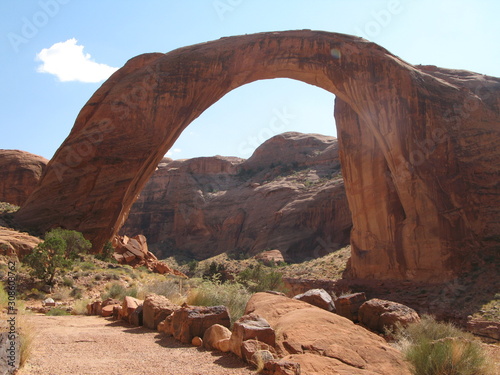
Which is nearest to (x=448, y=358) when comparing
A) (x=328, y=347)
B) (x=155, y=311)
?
(x=328, y=347)

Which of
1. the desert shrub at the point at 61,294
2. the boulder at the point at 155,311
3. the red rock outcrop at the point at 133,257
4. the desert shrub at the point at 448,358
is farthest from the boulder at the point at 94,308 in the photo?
the red rock outcrop at the point at 133,257

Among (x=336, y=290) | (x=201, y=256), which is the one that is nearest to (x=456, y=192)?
(x=336, y=290)

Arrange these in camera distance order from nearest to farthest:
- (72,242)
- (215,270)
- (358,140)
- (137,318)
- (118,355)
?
(118,355)
(137,318)
(72,242)
(358,140)
(215,270)

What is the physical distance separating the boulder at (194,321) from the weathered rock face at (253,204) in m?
31.8

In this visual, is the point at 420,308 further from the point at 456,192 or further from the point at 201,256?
the point at 201,256

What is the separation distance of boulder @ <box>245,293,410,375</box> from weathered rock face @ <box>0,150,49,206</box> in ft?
107

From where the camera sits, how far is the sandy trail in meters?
4.54

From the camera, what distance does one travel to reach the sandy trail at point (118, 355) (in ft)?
14.9

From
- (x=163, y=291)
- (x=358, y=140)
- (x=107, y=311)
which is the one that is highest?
(x=358, y=140)

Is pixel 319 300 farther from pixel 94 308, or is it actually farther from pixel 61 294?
pixel 61 294

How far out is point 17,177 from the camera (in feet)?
113

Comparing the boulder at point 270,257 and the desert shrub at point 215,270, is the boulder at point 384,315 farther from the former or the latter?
the boulder at point 270,257

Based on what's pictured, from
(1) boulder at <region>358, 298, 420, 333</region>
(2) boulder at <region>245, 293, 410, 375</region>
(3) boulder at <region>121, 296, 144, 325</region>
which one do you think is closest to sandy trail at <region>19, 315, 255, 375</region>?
(2) boulder at <region>245, 293, 410, 375</region>

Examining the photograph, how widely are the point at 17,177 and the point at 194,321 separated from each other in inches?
1334
